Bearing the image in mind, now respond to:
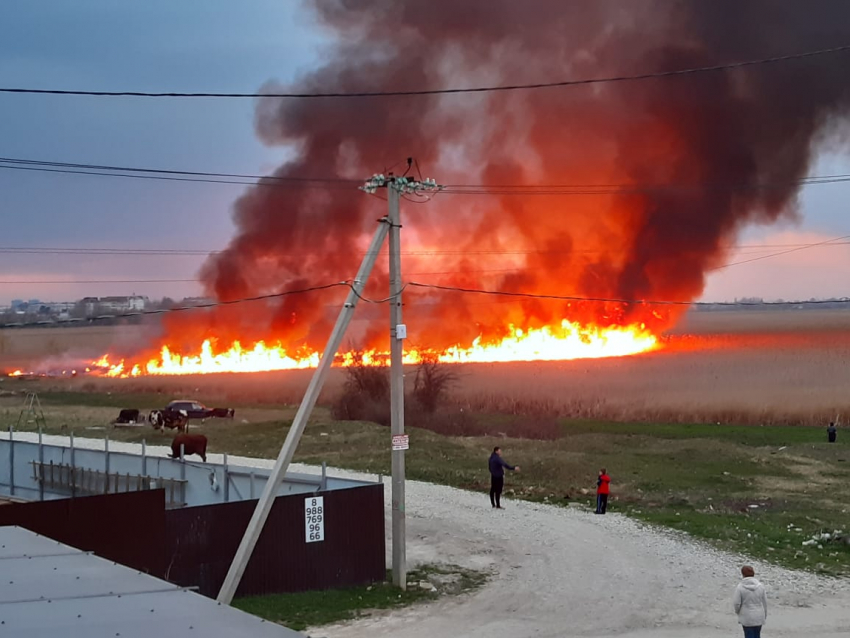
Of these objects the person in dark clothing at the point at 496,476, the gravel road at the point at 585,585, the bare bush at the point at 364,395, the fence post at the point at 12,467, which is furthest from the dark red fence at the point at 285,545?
the bare bush at the point at 364,395

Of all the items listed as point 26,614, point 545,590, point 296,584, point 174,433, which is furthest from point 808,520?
point 174,433

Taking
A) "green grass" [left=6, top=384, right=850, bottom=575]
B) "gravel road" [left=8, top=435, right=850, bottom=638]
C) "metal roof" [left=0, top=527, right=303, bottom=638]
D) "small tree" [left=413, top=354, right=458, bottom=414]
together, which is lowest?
"gravel road" [left=8, top=435, right=850, bottom=638]

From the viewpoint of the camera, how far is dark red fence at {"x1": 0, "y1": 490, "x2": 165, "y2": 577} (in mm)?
15656

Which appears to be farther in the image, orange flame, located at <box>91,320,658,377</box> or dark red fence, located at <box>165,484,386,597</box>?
orange flame, located at <box>91,320,658,377</box>

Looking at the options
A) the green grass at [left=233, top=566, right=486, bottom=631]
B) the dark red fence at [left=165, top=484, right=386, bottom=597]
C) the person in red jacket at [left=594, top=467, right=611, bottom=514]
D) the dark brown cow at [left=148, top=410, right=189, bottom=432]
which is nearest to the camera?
the green grass at [left=233, top=566, right=486, bottom=631]

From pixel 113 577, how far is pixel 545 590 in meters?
11.6

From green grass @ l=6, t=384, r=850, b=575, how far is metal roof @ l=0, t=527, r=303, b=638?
16.2 meters

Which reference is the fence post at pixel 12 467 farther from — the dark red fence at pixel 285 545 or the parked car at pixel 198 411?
the parked car at pixel 198 411

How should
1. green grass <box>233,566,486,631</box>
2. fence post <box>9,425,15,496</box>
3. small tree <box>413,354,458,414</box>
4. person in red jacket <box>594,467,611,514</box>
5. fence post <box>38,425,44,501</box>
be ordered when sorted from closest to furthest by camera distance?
green grass <box>233,566,486,631</box>, person in red jacket <box>594,467,611,514</box>, fence post <box>38,425,44,501</box>, fence post <box>9,425,15,496</box>, small tree <box>413,354,458,414</box>

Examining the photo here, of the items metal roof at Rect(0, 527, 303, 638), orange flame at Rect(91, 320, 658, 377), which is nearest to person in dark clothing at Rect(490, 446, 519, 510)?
metal roof at Rect(0, 527, 303, 638)

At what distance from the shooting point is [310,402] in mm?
16406

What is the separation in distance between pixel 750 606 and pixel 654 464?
80.9 feet

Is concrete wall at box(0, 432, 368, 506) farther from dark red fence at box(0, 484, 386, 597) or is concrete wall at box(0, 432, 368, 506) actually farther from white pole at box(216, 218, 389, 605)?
white pole at box(216, 218, 389, 605)

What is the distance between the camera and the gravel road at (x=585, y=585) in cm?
1591
